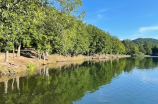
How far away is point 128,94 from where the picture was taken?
65.7ft

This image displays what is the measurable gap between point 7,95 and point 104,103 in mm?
11779

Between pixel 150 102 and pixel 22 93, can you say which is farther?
pixel 22 93

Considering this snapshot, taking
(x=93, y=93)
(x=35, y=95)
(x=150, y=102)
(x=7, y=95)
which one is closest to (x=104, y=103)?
(x=93, y=93)

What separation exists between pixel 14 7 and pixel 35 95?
11315mm

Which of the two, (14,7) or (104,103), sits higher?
(14,7)

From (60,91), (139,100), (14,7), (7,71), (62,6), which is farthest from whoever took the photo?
(7,71)

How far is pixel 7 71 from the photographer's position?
3284 centimetres

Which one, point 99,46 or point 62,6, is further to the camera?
point 99,46

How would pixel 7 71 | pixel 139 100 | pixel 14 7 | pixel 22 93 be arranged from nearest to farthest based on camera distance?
1. pixel 14 7
2. pixel 139 100
3. pixel 22 93
4. pixel 7 71

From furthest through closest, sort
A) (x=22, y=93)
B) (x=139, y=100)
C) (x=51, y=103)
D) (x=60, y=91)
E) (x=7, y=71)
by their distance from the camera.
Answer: (x=7, y=71) < (x=60, y=91) < (x=22, y=93) < (x=139, y=100) < (x=51, y=103)

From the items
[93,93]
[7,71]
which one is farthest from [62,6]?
[7,71]

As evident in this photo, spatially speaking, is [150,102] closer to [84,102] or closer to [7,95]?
[84,102]

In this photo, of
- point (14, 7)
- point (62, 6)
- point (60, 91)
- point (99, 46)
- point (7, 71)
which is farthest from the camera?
point (99, 46)

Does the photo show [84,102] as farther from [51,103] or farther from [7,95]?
[7,95]
